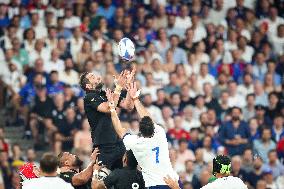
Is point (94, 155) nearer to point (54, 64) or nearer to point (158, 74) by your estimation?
point (54, 64)

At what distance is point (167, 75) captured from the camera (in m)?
22.7

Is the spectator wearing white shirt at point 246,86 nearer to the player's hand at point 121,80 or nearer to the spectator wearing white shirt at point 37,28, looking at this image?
the spectator wearing white shirt at point 37,28

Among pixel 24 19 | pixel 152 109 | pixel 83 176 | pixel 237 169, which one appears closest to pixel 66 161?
pixel 83 176

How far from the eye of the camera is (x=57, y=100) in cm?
2094

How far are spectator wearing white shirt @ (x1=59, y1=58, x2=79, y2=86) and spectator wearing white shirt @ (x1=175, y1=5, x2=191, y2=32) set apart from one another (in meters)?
3.57

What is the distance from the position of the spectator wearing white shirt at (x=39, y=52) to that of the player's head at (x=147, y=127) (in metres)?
8.58

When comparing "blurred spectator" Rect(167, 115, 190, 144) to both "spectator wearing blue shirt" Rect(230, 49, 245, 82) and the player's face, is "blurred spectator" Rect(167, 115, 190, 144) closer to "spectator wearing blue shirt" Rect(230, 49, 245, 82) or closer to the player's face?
"spectator wearing blue shirt" Rect(230, 49, 245, 82)

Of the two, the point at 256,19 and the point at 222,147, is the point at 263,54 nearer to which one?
the point at 256,19

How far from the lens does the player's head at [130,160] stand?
45.4 feet

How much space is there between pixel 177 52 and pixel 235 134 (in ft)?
9.75

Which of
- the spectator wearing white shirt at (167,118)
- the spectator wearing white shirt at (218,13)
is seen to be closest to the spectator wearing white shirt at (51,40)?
the spectator wearing white shirt at (167,118)

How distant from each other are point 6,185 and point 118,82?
6.11 metres

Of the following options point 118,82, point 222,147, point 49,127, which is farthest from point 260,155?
point 118,82

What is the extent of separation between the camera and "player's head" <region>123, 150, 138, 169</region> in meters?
13.9
